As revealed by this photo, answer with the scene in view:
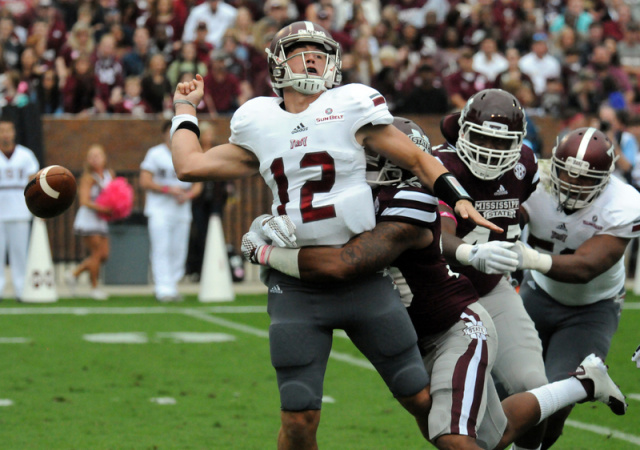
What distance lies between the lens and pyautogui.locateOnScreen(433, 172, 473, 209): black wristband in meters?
4.11

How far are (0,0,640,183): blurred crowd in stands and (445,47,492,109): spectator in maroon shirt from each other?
0.01 metres

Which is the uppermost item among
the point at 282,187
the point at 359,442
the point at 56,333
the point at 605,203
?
the point at 282,187

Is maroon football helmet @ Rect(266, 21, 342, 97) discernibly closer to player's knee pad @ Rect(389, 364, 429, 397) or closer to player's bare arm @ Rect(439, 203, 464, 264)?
player's bare arm @ Rect(439, 203, 464, 264)

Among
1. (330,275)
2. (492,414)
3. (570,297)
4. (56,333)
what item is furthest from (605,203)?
(56,333)

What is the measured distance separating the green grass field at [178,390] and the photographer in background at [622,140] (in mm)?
2362

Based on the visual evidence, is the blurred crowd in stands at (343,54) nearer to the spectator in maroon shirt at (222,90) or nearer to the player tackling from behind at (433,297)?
the spectator in maroon shirt at (222,90)

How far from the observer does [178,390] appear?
7309mm

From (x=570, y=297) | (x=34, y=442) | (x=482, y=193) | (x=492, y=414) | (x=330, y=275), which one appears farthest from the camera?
(x=34, y=442)

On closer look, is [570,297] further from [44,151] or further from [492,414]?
[44,151]

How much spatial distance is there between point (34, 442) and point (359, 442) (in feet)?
5.63

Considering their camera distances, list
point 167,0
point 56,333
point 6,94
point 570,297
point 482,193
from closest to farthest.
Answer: point 482,193, point 570,297, point 56,333, point 6,94, point 167,0

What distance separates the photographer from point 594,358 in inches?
200

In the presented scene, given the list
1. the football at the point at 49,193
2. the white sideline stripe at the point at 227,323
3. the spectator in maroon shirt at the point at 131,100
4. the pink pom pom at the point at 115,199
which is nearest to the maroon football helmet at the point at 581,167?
the football at the point at 49,193

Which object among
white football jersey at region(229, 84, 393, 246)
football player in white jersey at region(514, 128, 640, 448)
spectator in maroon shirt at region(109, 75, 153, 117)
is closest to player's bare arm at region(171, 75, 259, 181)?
white football jersey at region(229, 84, 393, 246)
